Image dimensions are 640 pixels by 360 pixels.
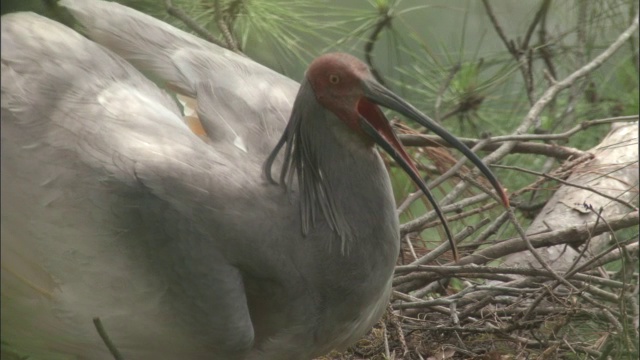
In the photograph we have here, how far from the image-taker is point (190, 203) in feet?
9.25

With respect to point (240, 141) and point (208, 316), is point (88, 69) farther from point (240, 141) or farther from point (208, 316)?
point (208, 316)

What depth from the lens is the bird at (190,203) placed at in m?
2.79

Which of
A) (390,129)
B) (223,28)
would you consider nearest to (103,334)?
(390,129)

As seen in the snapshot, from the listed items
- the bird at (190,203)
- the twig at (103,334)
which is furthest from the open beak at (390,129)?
the twig at (103,334)

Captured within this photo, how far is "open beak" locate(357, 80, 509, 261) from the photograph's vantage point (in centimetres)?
281

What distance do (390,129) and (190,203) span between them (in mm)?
578

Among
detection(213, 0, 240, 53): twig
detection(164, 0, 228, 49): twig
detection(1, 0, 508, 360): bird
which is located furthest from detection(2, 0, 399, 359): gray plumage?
detection(213, 0, 240, 53): twig

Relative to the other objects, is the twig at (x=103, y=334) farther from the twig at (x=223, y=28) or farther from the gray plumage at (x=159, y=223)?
the twig at (x=223, y=28)

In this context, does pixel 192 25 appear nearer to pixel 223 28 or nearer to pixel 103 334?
pixel 223 28

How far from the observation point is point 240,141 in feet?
10.1

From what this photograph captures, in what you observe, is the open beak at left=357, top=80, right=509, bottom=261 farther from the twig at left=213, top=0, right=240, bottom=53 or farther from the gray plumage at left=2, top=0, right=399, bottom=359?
the twig at left=213, top=0, right=240, bottom=53

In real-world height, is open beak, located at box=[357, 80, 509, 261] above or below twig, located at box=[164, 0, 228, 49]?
above

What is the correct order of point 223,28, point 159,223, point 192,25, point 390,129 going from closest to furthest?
point 159,223 < point 390,129 < point 192,25 < point 223,28

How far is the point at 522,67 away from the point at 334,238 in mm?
2083
